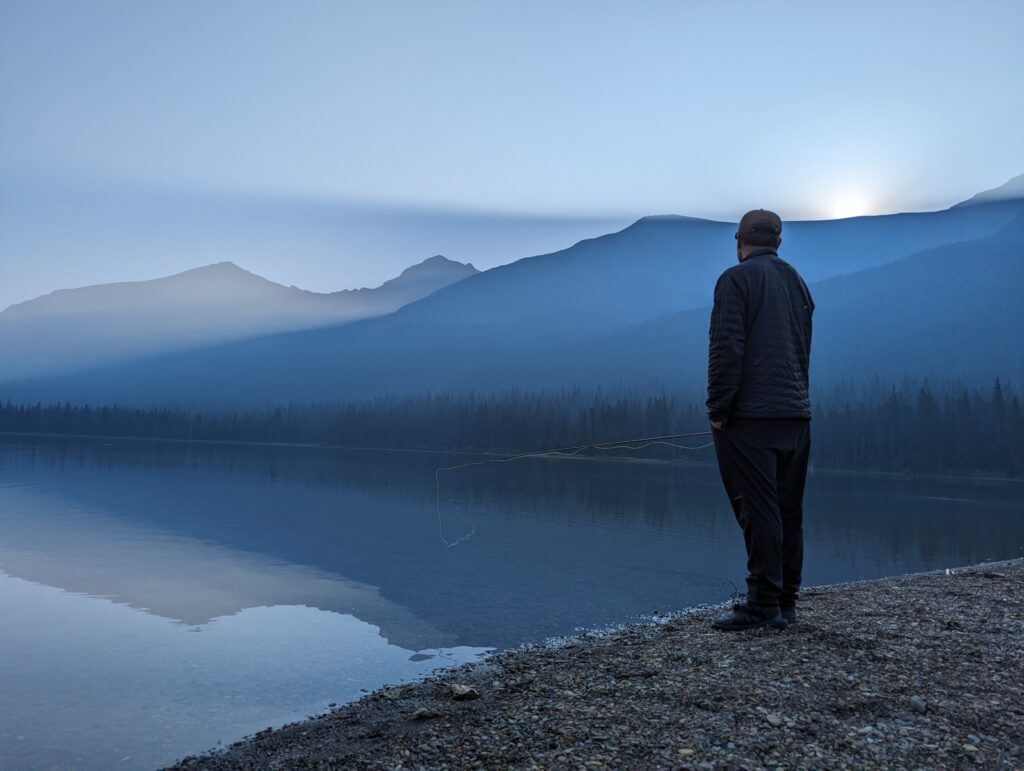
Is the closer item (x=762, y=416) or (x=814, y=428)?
(x=762, y=416)

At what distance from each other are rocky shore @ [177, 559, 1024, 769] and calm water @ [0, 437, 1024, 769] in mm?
1531

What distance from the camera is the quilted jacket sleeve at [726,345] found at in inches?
244

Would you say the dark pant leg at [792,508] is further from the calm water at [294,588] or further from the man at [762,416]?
the calm water at [294,588]

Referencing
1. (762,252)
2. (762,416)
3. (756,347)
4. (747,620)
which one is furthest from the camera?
(762,252)

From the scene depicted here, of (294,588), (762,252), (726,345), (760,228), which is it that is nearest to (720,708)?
(726,345)

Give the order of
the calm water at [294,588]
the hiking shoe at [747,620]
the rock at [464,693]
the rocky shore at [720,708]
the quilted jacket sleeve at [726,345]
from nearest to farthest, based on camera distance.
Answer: the rocky shore at [720,708] < the rock at [464,693] < the quilted jacket sleeve at [726,345] < the hiking shoe at [747,620] < the calm water at [294,588]

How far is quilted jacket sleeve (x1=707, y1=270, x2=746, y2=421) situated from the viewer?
244 inches

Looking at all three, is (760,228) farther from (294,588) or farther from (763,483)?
(294,588)

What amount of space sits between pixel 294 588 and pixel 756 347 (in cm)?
998

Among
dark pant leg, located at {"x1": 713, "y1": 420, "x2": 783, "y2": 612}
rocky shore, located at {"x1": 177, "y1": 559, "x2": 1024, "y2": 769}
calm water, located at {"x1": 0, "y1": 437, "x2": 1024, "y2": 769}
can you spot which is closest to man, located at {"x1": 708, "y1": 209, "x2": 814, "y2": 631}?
dark pant leg, located at {"x1": 713, "y1": 420, "x2": 783, "y2": 612}

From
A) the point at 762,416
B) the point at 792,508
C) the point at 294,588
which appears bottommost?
the point at 294,588

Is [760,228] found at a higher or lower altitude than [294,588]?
higher

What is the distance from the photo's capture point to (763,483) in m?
6.20

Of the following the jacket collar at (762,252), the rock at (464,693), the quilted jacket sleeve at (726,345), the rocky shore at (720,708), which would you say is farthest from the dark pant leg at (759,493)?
the rock at (464,693)
